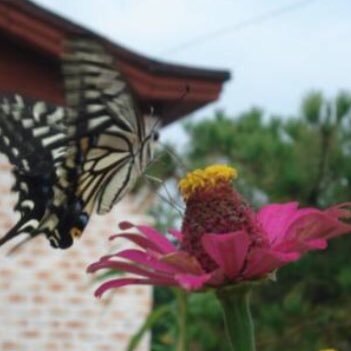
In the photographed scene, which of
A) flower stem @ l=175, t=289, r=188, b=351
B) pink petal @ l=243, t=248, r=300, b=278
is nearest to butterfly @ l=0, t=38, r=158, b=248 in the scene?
pink petal @ l=243, t=248, r=300, b=278

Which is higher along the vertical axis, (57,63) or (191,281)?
(57,63)

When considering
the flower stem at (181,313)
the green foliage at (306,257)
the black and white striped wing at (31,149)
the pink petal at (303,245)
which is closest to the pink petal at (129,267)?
the pink petal at (303,245)

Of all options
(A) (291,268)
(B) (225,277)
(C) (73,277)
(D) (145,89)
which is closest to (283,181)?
(A) (291,268)

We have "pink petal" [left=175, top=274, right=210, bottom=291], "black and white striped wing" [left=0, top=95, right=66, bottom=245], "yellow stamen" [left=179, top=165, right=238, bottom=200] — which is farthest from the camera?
"black and white striped wing" [left=0, top=95, right=66, bottom=245]

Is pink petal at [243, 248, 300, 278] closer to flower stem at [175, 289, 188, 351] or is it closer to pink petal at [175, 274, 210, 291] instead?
pink petal at [175, 274, 210, 291]

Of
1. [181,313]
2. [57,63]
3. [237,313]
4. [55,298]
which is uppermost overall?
[57,63]

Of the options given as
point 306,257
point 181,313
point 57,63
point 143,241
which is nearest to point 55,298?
point 57,63

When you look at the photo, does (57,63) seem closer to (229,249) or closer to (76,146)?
(76,146)

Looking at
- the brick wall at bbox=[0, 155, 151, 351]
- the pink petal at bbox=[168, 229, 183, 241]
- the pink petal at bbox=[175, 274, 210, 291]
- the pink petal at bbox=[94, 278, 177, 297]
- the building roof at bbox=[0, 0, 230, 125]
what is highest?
the building roof at bbox=[0, 0, 230, 125]
